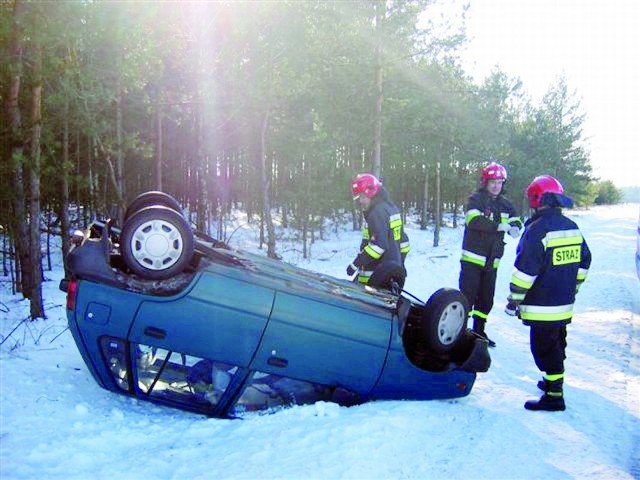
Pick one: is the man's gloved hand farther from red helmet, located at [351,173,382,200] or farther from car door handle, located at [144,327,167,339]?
car door handle, located at [144,327,167,339]

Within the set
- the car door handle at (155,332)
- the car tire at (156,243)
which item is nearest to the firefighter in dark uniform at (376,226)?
the car tire at (156,243)

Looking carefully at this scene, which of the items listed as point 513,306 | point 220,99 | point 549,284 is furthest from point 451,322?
point 220,99

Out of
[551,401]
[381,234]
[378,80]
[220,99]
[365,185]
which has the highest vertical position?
[378,80]

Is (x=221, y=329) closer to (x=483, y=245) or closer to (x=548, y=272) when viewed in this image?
(x=548, y=272)

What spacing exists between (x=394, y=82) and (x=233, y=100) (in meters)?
5.14

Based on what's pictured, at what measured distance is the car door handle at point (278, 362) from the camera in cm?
364

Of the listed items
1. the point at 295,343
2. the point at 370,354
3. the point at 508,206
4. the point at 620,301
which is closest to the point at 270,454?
the point at 295,343

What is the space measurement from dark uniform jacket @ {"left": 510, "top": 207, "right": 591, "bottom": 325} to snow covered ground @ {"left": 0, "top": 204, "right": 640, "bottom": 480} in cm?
83

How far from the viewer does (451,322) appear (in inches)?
168

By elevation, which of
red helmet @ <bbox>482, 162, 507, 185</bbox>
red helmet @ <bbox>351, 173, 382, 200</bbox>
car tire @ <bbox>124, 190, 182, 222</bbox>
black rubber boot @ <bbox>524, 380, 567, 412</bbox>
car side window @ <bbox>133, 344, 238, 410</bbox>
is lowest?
black rubber boot @ <bbox>524, 380, 567, 412</bbox>

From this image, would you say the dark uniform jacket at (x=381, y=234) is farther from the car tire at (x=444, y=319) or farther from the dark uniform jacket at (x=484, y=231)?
the car tire at (x=444, y=319)

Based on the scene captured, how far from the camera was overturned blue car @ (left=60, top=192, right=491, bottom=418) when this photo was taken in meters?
3.47

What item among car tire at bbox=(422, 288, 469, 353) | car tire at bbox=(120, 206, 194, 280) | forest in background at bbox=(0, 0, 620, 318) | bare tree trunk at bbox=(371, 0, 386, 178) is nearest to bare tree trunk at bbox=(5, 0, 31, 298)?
forest in background at bbox=(0, 0, 620, 318)

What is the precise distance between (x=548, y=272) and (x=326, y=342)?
2.18 meters
